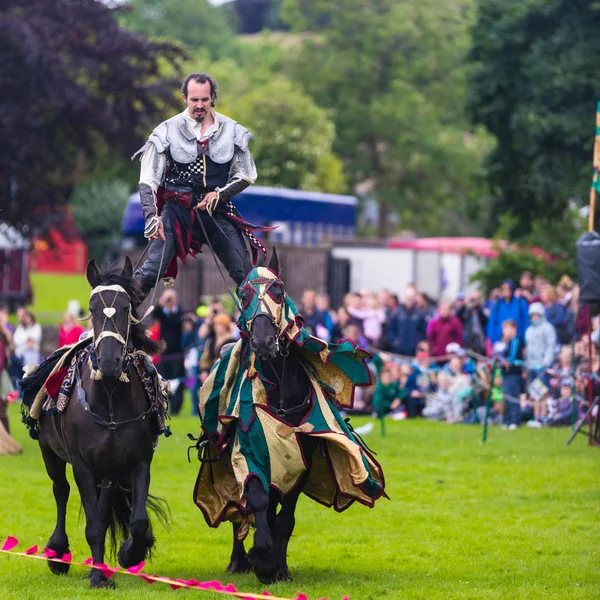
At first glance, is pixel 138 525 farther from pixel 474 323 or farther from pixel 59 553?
pixel 474 323

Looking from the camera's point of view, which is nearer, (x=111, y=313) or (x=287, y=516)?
(x=111, y=313)

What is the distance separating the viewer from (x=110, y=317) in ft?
28.2

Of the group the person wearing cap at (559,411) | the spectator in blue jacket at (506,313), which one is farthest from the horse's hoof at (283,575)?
the spectator in blue jacket at (506,313)

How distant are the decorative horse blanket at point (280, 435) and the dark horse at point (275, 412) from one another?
62 millimetres

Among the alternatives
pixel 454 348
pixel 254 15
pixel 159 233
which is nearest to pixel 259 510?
pixel 159 233

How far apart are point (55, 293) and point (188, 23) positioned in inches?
1443

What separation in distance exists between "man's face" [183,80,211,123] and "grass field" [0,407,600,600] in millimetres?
3286

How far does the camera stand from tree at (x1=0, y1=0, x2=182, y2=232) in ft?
82.0

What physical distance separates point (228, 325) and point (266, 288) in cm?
Result: 1056

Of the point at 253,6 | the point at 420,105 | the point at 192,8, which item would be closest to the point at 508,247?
the point at 420,105

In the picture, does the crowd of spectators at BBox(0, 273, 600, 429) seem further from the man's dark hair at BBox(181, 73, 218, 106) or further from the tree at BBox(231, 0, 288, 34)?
the tree at BBox(231, 0, 288, 34)

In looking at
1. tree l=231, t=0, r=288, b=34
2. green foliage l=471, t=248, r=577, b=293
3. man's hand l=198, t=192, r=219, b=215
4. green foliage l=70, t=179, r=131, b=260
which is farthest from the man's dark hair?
tree l=231, t=0, r=288, b=34

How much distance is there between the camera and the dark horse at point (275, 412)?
28.3 ft

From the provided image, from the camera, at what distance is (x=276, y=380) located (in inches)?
354
